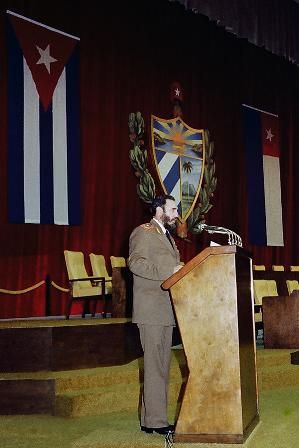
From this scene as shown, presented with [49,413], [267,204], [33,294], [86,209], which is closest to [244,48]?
[267,204]

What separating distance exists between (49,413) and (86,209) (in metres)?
4.63

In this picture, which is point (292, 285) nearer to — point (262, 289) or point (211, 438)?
point (262, 289)

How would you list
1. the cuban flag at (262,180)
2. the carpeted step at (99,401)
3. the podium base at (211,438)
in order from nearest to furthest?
the podium base at (211,438), the carpeted step at (99,401), the cuban flag at (262,180)

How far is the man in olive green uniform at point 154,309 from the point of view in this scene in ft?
9.45

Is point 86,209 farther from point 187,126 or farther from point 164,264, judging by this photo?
point 164,264

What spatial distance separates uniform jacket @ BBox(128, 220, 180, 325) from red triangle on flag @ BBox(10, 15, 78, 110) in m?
4.85

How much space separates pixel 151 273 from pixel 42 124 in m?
4.89

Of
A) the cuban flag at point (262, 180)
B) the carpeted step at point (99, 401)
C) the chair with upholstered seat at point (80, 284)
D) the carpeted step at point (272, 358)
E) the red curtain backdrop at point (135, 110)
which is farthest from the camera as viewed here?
the cuban flag at point (262, 180)

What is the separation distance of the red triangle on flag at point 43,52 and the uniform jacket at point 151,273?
4.85 metres

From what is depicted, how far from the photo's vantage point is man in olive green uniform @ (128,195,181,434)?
288 cm

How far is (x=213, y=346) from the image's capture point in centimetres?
267

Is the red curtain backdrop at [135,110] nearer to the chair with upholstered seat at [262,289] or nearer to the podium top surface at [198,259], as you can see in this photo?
the chair with upholstered seat at [262,289]

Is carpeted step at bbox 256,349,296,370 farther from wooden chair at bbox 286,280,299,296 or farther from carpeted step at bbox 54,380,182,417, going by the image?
wooden chair at bbox 286,280,299,296

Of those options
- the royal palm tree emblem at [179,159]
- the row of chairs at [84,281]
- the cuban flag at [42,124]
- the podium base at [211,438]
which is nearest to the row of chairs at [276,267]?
the royal palm tree emblem at [179,159]
